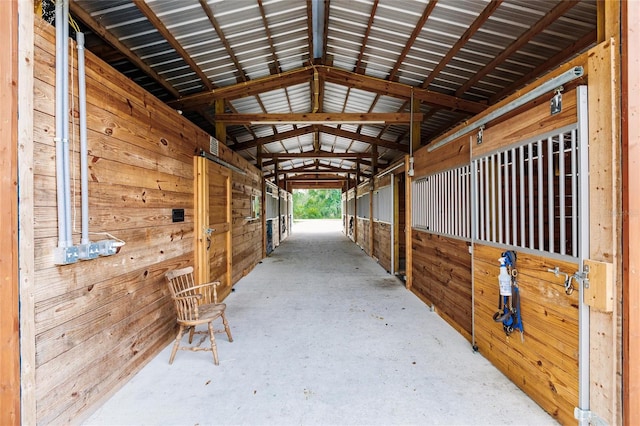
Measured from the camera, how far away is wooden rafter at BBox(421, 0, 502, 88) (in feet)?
9.52

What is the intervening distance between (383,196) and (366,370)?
530 cm

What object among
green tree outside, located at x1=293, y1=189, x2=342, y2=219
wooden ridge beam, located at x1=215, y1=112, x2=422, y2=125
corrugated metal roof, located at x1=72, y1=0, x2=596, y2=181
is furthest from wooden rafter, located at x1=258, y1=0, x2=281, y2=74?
green tree outside, located at x1=293, y1=189, x2=342, y2=219

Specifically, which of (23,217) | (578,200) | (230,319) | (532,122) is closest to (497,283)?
(578,200)

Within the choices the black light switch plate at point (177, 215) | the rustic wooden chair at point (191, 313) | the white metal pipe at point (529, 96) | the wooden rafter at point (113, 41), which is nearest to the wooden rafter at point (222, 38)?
the wooden rafter at point (113, 41)

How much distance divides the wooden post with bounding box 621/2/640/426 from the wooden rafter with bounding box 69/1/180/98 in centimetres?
395

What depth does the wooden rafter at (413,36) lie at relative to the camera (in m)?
3.09

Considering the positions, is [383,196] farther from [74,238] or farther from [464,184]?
[74,238]

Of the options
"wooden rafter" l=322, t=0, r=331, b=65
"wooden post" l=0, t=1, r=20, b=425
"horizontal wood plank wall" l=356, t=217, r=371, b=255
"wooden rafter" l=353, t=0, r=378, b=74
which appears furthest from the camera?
"horizontal wood plank wall" l=356, t=217, r=371, b=255

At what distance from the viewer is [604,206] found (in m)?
1.59

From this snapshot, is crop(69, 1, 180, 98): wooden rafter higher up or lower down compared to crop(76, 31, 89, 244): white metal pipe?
higher up

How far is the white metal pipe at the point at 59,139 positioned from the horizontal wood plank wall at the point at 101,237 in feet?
0.11

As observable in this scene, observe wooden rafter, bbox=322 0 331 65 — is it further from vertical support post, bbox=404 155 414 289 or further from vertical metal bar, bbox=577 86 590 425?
vertical metal bar, bbox=577 86 590 425

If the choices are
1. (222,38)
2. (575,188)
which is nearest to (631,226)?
(575,188)

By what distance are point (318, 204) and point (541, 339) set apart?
3426cm
